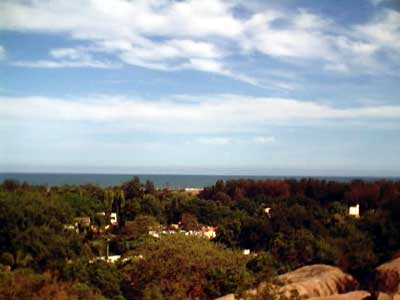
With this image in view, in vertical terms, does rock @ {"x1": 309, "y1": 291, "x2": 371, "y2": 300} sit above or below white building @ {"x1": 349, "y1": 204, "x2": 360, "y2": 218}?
below

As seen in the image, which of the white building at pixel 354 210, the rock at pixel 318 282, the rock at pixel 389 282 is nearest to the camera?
the rock at pixel 389 282

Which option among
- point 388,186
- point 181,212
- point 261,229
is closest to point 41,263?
point 261,229

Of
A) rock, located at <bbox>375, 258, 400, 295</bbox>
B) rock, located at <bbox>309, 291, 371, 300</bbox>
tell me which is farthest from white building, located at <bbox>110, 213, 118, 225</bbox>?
rock, located at <bbox>375, 258, 400, 295</bbox>

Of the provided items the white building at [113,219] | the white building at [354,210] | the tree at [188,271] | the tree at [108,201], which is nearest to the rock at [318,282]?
the tree at [188,271]

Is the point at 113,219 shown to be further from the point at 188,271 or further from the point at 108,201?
the point at 188,271

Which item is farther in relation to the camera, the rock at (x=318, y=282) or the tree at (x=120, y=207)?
the tree at (x=120, y=207)

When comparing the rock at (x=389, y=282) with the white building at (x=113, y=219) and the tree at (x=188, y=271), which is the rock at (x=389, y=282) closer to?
the tree at (x=188, y=271)

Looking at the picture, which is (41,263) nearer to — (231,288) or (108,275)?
(108,275)

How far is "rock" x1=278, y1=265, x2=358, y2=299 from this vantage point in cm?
→ 1003

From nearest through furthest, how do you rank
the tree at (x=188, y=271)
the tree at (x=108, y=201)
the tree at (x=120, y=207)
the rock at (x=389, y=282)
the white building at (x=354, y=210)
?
the rock at (x=389, y=282) → the tree at (x=188, y=271) → the tree at (x=120, y=207) → the white building at (x=354, y=210) → the tree at (x=108, y=201)

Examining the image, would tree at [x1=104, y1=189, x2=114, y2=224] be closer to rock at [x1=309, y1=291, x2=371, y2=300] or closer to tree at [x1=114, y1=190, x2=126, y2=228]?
tree at [x1=114, y1=190, x2=126, y2=228]

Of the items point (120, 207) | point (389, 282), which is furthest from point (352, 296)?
point (120, 207)

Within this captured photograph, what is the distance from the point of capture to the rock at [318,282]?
10.0m

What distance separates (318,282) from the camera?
10.6 m
